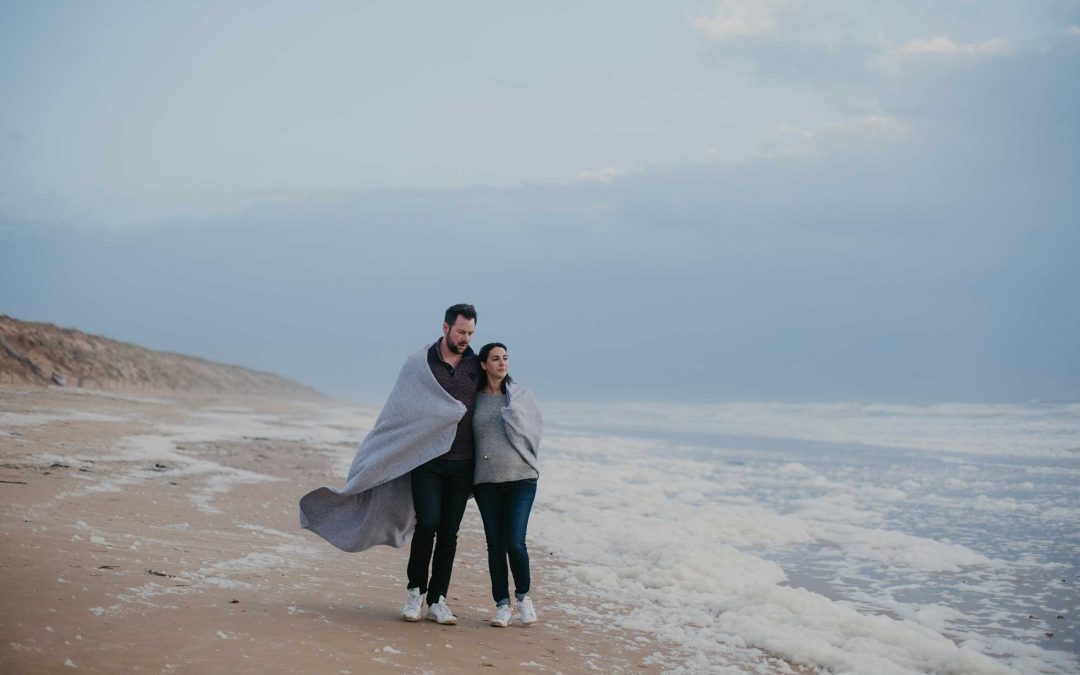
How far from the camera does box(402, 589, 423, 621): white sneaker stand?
562cm

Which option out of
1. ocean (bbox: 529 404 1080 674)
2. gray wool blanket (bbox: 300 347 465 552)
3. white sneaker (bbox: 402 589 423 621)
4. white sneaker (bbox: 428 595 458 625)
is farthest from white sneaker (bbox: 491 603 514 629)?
ocean (bbox: 529 404 1080 674)

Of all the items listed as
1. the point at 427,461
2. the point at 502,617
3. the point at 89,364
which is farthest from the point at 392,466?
the point at 89,364

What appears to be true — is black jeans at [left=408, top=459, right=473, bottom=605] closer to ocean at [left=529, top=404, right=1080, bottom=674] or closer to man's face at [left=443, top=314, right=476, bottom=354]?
man's face at [left=443, top=314, right=476, bottom=354]

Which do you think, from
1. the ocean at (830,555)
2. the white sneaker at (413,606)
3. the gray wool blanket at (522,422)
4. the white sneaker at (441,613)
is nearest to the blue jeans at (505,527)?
the gray wool blanket at (522,422)

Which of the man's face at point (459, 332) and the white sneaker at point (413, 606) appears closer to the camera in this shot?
the white sneaker at point (413, 606)

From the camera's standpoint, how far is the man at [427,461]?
5.68 meters

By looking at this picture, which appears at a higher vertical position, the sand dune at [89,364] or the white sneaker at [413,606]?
the sand dune at [89,364]

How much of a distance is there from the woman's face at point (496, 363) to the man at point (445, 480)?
10cm

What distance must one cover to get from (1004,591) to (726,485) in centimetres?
721

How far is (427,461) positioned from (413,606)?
0.94m

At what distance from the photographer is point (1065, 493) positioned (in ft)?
43.6

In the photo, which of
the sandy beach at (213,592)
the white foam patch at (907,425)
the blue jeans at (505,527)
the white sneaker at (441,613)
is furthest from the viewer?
the white foam patch at (907,425)

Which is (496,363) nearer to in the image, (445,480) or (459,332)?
(459,332)

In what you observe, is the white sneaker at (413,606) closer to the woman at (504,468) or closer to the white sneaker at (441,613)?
the white sneaker at (441,613)
